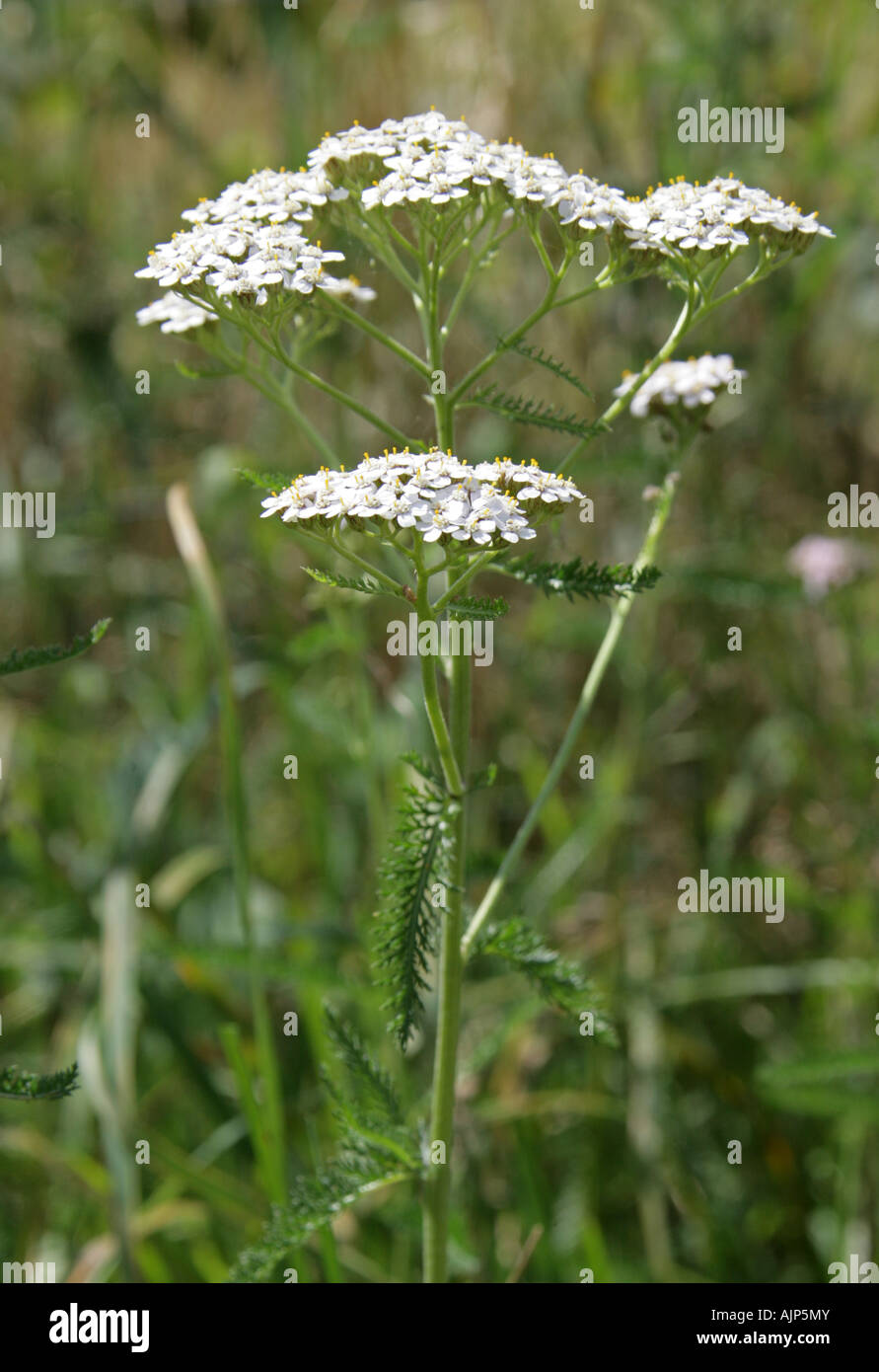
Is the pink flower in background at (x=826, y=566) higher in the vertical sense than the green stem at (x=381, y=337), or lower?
higher

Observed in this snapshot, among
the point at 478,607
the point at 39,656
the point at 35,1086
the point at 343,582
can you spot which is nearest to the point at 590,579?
the point at 478,607

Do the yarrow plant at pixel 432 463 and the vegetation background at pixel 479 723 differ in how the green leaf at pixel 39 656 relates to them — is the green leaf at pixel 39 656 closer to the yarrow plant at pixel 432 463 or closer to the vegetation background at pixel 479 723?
the yarrow plant at pixel 432 463

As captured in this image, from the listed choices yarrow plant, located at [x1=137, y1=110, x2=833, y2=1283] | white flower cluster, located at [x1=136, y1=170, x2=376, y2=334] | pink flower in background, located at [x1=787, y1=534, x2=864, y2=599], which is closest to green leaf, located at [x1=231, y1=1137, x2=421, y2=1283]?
yarrow plant, located at [x1=137, y1=110, x2=833, y2=1283]

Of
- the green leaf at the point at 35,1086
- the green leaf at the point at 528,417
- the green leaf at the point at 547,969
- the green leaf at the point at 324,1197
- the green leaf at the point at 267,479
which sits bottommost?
the green leaf at the point at 324,1197

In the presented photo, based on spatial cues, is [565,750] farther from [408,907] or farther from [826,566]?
[826,566]

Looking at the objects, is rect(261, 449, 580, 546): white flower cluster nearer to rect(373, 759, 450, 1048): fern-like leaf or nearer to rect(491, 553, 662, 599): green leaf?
rect(491, 553, 662, 599): green leaf

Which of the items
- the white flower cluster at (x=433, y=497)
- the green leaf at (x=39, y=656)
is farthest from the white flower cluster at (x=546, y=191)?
the green leaf at (x=39, y=656)
